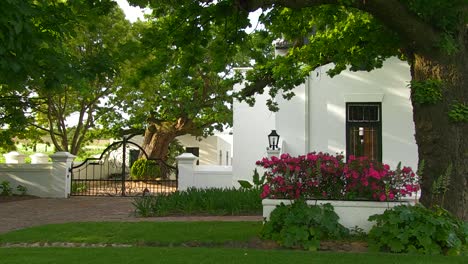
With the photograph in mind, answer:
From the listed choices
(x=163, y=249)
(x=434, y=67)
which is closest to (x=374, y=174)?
(x=434, y=67)

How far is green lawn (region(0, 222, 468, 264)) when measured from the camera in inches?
253

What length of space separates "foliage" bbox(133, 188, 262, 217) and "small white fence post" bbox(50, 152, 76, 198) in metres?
6.02

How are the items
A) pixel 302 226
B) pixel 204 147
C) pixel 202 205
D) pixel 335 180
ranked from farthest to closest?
1. pixel 204 147
2. pixel 202 205
3. pixel 335 180
4. pixel 302 226

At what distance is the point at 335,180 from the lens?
831 centimetres

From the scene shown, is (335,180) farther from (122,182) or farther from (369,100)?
(122,182)

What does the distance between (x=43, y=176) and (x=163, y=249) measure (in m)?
11.6

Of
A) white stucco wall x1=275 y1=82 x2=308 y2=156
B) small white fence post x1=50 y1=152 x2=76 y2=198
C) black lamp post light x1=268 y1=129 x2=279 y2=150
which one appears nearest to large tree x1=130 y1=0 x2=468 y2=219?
white stucco wall x1=275 y1=82 x2=308 y2=156

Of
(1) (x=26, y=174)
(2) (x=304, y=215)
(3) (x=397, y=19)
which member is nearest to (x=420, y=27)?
(3) (x=397, y=19)

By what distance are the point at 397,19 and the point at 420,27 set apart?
0.41 m

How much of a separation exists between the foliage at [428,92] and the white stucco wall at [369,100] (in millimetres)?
7000

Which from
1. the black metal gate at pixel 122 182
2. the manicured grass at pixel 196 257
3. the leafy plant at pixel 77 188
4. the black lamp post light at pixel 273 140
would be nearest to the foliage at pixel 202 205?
the black lamp post light at pixel 273 140

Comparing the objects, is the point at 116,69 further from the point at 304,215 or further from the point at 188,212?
the point at 188,212

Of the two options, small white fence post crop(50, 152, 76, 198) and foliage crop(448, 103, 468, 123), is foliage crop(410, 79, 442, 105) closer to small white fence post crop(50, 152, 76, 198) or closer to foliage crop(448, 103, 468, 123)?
foliage crop(448, 103, 468, 123)

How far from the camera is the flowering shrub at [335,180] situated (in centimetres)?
803
